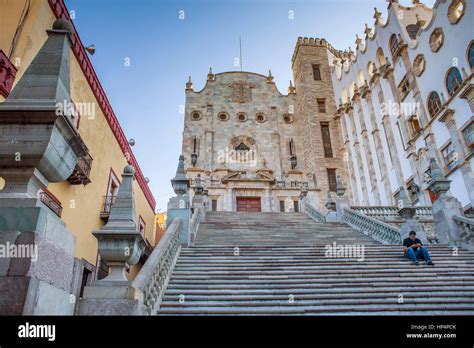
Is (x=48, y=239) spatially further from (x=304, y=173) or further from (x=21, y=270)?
(x=304, y=173)

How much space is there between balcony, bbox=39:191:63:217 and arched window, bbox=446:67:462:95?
63.1ft

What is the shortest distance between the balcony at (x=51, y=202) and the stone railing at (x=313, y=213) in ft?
37.1

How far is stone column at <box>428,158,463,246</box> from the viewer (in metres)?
10.4

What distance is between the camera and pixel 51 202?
339 inches

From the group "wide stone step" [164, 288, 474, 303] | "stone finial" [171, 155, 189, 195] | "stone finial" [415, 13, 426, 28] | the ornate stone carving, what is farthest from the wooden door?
"wide stone step" [164, 288, 474, 303]

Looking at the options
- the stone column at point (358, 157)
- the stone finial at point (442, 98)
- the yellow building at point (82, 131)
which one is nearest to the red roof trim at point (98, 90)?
the yellow building at point (82, 131)

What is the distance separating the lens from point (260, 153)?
28.5 meters

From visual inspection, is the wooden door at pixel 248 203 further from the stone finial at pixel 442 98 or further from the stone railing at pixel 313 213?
the stone finial at pixel 442 98

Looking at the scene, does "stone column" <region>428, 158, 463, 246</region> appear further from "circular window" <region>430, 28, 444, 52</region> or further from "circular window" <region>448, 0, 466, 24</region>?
"circular window" <region>430, 28, 444, 52</region>

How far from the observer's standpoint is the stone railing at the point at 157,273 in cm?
493

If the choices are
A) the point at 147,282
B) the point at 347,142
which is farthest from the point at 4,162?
the point at 347,142

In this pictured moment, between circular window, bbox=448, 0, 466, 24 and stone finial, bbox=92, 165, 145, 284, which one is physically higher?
circular window, bbox=448, 0, 466, 24

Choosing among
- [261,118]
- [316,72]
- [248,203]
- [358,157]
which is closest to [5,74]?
[248,203]

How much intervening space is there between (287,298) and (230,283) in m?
1.29
